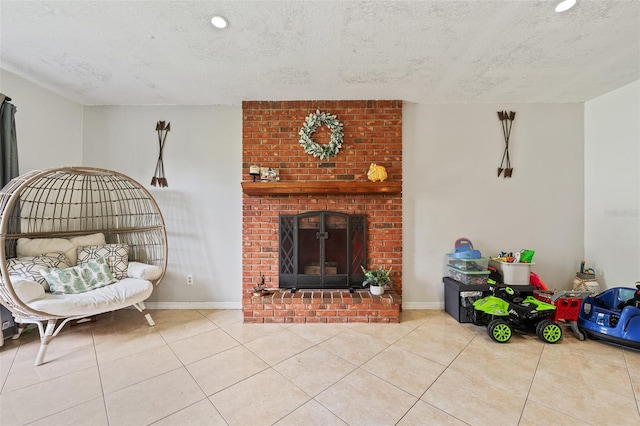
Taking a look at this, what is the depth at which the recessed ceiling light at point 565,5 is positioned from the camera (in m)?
1.30

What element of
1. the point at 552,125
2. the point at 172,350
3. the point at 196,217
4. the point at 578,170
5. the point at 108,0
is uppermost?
the point at 108,0

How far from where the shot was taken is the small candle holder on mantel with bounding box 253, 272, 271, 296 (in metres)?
2.38

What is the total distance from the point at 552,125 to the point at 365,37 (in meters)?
2.50

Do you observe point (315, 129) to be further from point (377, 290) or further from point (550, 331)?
point (550, 331)

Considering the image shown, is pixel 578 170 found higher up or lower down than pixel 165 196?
higher up

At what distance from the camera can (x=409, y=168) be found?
259cm

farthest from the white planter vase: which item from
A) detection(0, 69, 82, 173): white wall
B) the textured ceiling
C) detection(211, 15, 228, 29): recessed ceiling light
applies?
detection(0, 69, 82, 173): white wall

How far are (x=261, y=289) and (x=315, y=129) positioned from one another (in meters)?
1.83

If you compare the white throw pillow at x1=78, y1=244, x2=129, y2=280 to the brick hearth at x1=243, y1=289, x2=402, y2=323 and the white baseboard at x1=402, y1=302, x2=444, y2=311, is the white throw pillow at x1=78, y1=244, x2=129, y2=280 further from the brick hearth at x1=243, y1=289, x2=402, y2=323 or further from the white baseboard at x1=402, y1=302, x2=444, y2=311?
the white baseboard at x1=402, y1=302, x2=444, y2=311

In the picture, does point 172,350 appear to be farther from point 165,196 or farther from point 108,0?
point 108,0

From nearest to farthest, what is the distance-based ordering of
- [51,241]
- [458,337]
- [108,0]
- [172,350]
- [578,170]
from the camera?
[108,0] < [172,350] < [458,337] < [51,241] < [578,170]

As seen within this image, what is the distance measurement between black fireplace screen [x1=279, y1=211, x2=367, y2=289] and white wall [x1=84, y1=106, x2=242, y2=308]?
0.59 metres

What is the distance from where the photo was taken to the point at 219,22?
1.44 m

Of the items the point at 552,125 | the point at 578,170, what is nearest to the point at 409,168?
the point at 552,125
